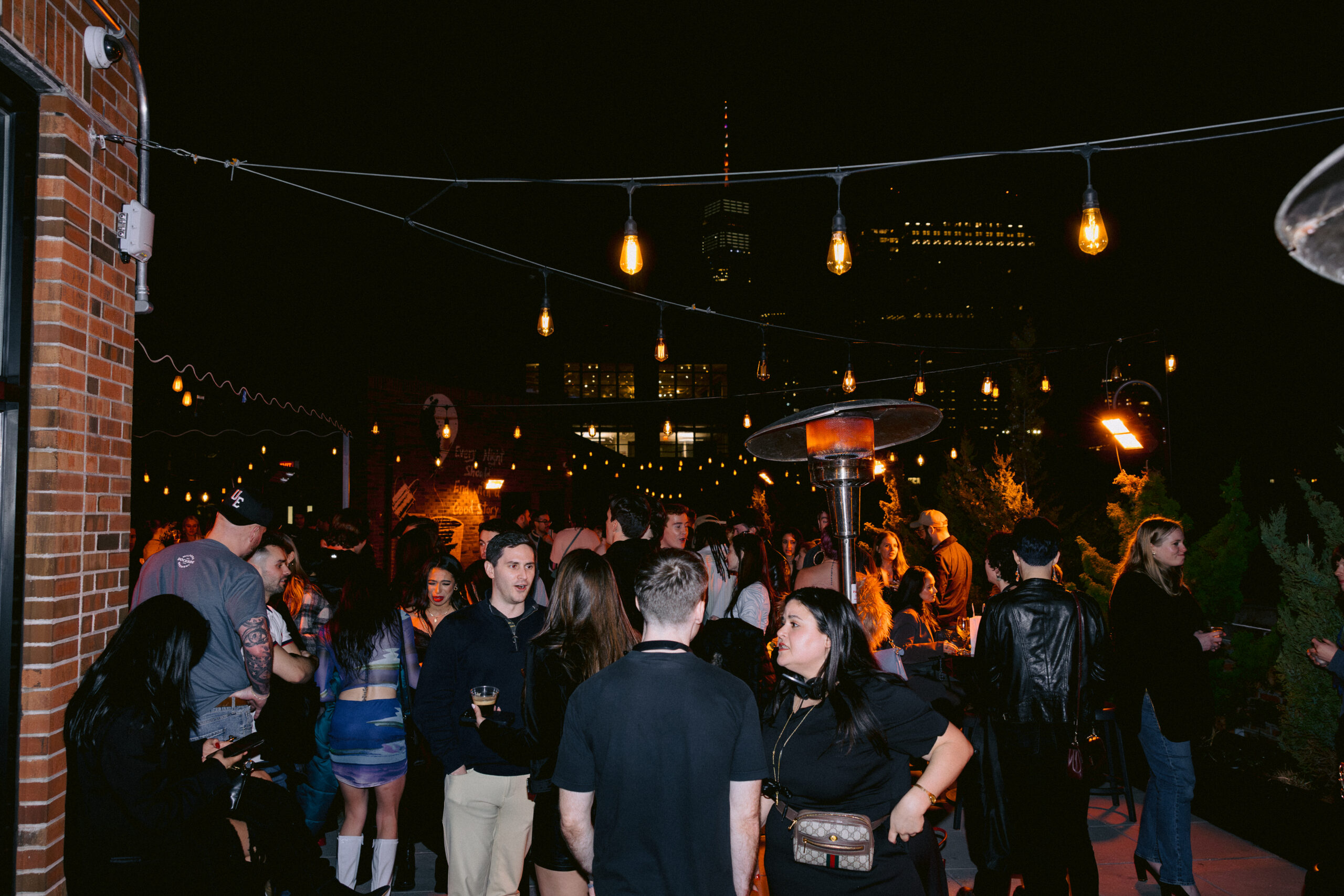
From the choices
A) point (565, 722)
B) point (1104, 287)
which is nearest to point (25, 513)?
point (565, 722)

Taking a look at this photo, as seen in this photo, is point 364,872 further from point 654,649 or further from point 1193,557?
point 1193,557

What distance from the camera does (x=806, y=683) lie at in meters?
2.59

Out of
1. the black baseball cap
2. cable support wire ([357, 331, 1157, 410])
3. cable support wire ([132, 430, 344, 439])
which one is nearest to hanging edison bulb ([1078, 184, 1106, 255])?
the black baseball cap

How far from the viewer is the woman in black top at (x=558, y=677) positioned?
3.00 meters

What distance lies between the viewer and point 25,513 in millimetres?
2881

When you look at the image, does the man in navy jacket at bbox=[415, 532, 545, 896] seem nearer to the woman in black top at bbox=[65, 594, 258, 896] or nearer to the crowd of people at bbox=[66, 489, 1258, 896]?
the crowd of people at bbox=[66, 489, 1258, 896]

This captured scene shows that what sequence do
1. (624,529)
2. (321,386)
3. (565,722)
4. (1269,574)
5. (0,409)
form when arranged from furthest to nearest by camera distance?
1. (1269,574)
2. (321,386)
3. (624,529)
4. (0,409)
5. (565,722)

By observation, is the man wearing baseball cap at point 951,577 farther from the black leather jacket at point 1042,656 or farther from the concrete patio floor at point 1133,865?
the black leather jacket at point 1042,656

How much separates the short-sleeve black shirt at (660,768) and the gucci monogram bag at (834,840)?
302 millimetres

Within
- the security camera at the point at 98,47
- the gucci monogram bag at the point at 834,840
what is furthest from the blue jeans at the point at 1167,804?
the security camera at the point at 98,47

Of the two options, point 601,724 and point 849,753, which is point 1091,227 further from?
point 601,724

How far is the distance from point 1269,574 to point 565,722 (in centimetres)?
1573

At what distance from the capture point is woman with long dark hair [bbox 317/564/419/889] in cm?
402

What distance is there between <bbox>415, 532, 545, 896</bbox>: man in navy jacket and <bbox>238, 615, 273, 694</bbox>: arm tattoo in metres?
0.71
